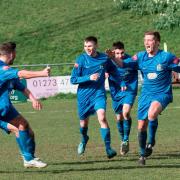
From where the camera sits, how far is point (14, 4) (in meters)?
43.1

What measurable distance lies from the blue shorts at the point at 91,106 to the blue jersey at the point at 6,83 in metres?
1.84

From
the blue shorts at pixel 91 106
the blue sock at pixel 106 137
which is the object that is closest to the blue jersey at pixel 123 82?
the blue shorts at pixel 91 106

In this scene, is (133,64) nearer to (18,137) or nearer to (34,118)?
(18,137)

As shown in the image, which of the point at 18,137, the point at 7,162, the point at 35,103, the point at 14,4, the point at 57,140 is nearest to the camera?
the point at 35,103

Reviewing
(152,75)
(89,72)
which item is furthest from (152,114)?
(89,72)

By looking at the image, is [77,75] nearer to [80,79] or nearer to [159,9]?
[80,79]

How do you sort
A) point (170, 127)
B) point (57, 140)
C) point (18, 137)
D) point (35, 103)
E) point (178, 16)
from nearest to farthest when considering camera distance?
point (35, 103) < point (18, 137) < point (57, 140) < point (170, 127) < point (178, 16)

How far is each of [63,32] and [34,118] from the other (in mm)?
19662

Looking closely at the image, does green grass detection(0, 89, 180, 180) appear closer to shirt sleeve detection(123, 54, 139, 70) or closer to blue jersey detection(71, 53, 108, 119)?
blue jersey detection(71, 53, 108, 119)

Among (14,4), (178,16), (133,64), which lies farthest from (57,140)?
(14,4)

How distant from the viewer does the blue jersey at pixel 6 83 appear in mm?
9711

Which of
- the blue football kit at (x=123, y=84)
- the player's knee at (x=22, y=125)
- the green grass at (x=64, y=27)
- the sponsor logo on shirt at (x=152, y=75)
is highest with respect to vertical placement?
the green grass at (x=64, y=27)

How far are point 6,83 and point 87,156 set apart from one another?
2.55 m

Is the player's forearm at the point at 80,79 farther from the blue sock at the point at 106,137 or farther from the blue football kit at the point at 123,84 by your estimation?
the blue football kit at the point at 123,84
